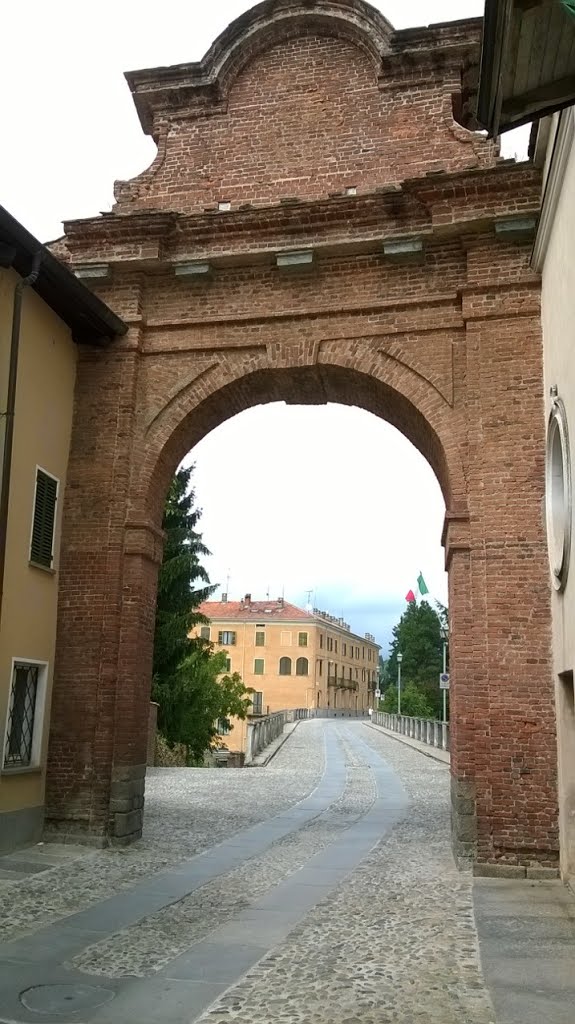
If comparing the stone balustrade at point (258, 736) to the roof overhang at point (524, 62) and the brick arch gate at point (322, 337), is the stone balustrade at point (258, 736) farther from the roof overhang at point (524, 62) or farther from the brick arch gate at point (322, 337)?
the roof overhang at point (524, 62)

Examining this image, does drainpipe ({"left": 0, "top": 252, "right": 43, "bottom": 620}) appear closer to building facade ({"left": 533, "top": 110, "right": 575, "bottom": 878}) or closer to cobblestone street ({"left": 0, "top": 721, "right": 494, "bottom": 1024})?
cobblestone street ({"left": 0, "top": 721, "right": 494, "bottom": 1024})

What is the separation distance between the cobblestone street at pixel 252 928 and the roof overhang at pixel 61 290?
6094mm

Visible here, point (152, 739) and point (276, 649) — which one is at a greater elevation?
point (276, 649)

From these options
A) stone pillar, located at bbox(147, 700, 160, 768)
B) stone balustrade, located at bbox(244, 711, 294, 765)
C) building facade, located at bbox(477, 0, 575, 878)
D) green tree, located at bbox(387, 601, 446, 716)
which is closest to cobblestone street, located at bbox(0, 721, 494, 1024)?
building facade, located at bbox(477, 0, 575, 878)

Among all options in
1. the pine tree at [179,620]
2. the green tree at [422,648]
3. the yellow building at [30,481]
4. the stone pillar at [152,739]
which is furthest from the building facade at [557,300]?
the green tree at [422,648]

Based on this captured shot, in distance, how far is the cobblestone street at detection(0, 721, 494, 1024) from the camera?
470cm

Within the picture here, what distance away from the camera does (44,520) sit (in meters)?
9.87

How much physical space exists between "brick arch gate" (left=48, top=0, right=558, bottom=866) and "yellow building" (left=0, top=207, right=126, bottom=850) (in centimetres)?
27

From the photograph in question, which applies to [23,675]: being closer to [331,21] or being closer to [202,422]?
[202,422]

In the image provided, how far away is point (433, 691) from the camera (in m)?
66.7

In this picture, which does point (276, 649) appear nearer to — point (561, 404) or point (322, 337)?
point (322, 337)

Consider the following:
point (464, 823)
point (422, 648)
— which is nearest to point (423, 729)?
point (464, 823)

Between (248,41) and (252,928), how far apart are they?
35.0 ft

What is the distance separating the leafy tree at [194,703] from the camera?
23500 millimetres
